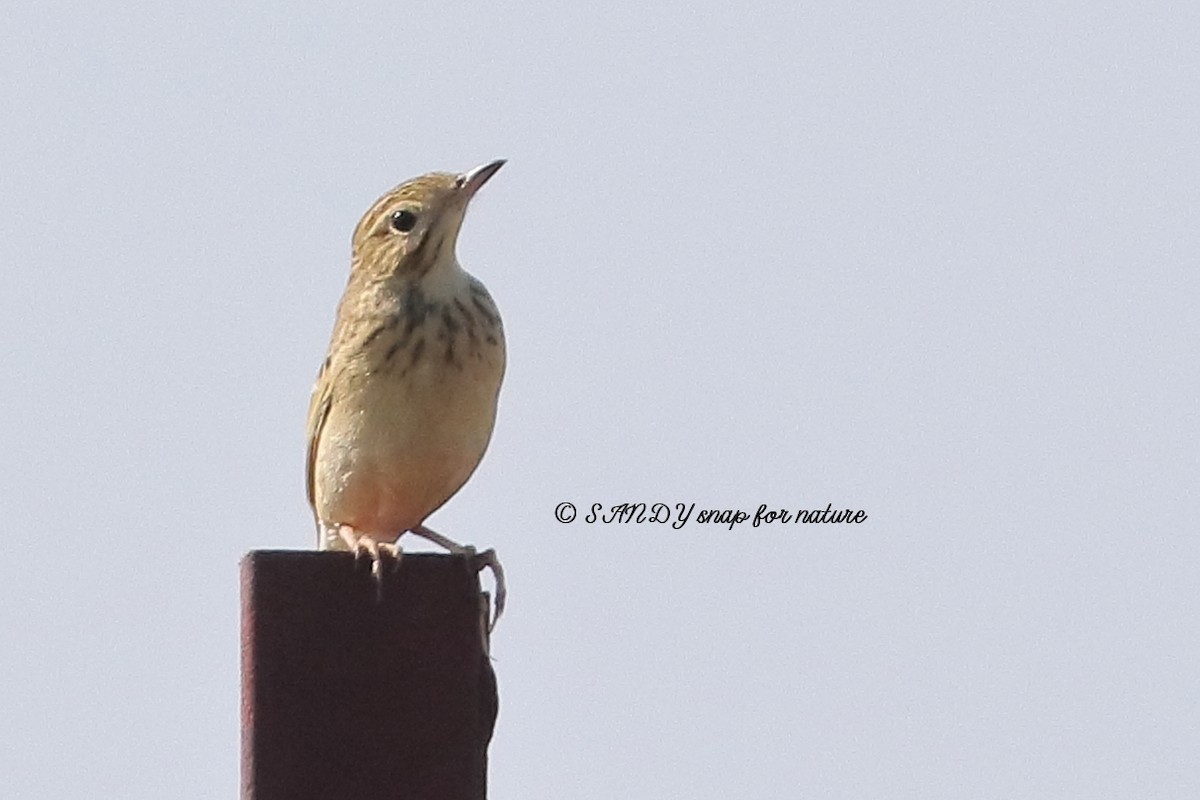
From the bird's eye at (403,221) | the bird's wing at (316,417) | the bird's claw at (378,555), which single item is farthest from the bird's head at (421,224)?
the bird's claw at (378,555)

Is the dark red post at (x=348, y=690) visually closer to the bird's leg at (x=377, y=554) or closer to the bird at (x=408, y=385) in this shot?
the bird's leg at (x=377, y=554)

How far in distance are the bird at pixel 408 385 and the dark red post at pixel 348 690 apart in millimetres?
1783

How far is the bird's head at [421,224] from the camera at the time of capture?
7.96 m

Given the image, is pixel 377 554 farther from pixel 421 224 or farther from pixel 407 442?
pixel 421 224

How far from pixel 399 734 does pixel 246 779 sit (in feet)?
→ 1.24

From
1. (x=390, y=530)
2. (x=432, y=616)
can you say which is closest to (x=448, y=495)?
(x=390, y=530)

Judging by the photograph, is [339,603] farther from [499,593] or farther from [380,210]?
[380,210]

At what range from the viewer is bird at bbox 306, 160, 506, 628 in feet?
24.2

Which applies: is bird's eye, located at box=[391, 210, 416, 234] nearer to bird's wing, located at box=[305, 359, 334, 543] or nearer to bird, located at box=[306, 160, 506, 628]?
bird, located at box=[306, 160, 506, 628]

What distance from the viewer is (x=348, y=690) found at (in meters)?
5.16

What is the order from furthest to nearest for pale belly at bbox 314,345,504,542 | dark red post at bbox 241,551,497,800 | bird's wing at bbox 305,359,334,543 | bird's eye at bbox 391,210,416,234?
bird's eye at bbox 391,210,416,234
bird's wing at bbox 305,359,334,543
pale belly at bbox 314,345,504,542
dark red post at bbox 241,551,497,800

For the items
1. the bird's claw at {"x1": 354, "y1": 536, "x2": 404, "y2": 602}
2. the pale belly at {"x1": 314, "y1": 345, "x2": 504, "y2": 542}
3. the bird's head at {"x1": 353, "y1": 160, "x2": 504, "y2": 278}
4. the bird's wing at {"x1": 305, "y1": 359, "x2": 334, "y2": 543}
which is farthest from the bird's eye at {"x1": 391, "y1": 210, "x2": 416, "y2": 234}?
the bird's claw at {"x1": 354, "y1": 536, "x2": 404, "y2": 602}

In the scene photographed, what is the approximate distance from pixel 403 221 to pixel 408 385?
886 millimetres

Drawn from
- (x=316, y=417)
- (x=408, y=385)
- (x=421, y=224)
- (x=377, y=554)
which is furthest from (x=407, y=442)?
(x=377, y=554)
